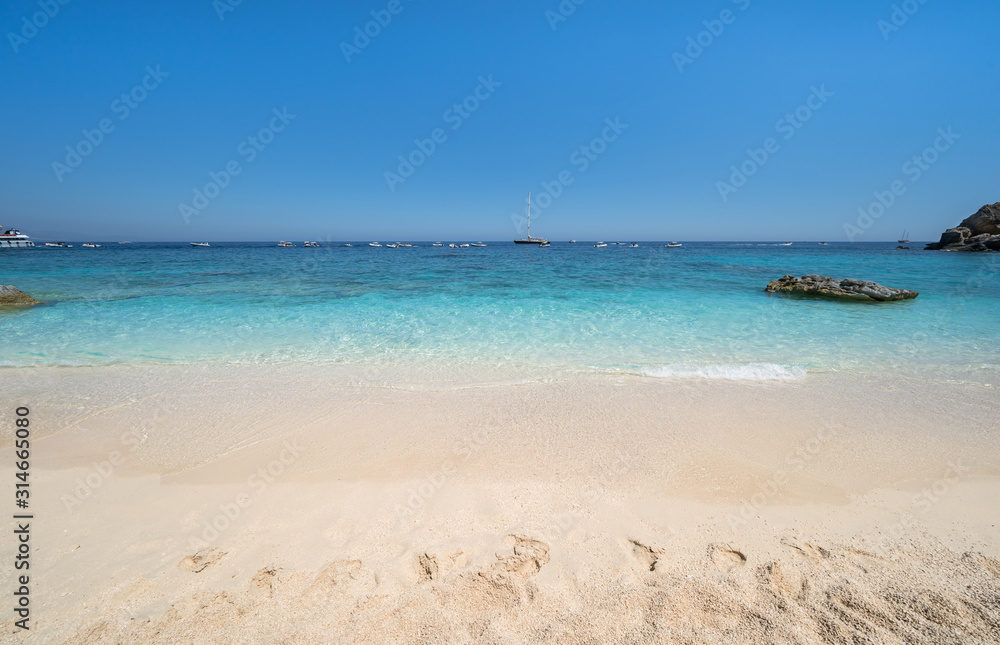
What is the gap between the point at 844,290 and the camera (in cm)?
1399

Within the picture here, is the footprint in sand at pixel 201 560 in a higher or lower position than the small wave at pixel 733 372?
lower

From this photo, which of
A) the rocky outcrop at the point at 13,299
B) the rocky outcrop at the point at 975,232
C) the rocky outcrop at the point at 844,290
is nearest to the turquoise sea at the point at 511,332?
the rocky outcrop at the point at 13,299

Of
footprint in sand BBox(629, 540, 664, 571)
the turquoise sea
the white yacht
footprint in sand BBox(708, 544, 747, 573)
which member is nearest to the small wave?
the turquoise sea

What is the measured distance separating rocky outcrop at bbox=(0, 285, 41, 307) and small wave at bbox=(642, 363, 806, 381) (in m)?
18.5

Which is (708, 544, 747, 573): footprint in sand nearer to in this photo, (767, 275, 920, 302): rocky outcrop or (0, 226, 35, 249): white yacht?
(767, 275, 920, 302): rocky outcrop

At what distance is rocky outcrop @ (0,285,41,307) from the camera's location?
1185cm

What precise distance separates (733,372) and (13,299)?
20225 millimetres

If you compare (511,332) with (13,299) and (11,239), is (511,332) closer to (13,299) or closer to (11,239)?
(13,299)

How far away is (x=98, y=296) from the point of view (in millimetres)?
13969
